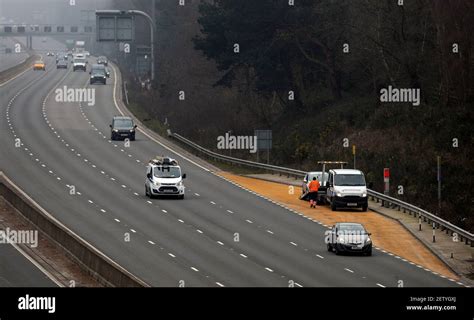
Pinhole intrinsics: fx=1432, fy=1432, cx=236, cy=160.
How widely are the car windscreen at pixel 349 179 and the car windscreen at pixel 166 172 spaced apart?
25.1 feet

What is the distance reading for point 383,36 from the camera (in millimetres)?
88062

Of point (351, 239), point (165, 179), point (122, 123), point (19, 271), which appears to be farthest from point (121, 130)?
point (19, 271)

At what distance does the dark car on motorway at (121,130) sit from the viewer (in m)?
91.3

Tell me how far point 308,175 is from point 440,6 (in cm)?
1936

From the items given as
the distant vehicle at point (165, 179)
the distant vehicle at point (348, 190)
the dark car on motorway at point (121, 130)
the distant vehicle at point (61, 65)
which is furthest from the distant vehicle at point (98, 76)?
the distant vehicle at point (348, 190)

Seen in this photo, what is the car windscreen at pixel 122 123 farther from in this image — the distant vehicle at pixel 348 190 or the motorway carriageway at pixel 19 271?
the motorway carriageway at pixel 19 271

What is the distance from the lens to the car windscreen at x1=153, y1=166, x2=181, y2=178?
6600cm

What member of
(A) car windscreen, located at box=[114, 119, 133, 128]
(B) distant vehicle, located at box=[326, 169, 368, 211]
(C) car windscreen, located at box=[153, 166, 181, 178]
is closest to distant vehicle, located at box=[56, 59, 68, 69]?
(A) car windscreen, located at box=[114, 119, 133, 128]

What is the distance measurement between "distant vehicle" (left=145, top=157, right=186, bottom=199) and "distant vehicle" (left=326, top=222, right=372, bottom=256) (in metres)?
15.7

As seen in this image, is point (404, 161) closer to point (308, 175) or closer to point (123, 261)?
point (308, 175)

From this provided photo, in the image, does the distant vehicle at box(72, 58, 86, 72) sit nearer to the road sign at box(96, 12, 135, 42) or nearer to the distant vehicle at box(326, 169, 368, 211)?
the road sign at box(96, 12, 135, 42)

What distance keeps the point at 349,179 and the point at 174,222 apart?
8.57m

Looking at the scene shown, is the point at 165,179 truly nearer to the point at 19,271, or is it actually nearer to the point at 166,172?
the point at 166,172
